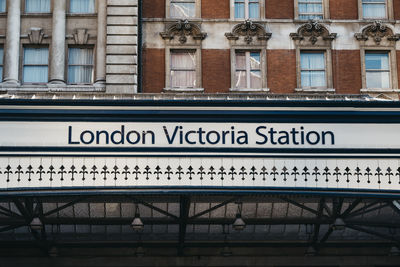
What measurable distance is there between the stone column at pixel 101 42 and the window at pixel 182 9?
2411mm

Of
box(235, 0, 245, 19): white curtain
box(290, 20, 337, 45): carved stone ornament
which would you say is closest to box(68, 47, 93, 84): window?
box(235, 0, 245, 19): white curtain

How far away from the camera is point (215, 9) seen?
29156mm

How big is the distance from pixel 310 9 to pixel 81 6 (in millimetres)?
8224

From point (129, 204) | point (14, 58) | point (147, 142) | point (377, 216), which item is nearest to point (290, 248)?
point (377, 216)

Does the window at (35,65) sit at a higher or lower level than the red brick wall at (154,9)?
lower

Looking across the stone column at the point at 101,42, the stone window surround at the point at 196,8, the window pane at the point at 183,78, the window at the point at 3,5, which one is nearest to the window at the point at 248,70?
the window pane at the point at 183,78

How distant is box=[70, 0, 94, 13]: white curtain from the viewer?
95.7 feet

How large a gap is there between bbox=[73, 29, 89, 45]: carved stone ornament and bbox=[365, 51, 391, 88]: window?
32.7ft

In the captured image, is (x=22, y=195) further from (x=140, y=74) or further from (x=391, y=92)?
(x=391, y=92)

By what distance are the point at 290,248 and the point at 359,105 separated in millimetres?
6086

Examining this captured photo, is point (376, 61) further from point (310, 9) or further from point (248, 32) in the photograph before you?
point (248, 32)

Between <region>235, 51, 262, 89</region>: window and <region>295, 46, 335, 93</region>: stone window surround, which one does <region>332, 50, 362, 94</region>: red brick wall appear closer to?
<region>295, 46, 335, 93</region>: stone window surround

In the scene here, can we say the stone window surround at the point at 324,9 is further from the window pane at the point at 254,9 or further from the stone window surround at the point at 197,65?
the stone window surround at the point at 197,65

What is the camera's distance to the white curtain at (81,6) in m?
29.2
